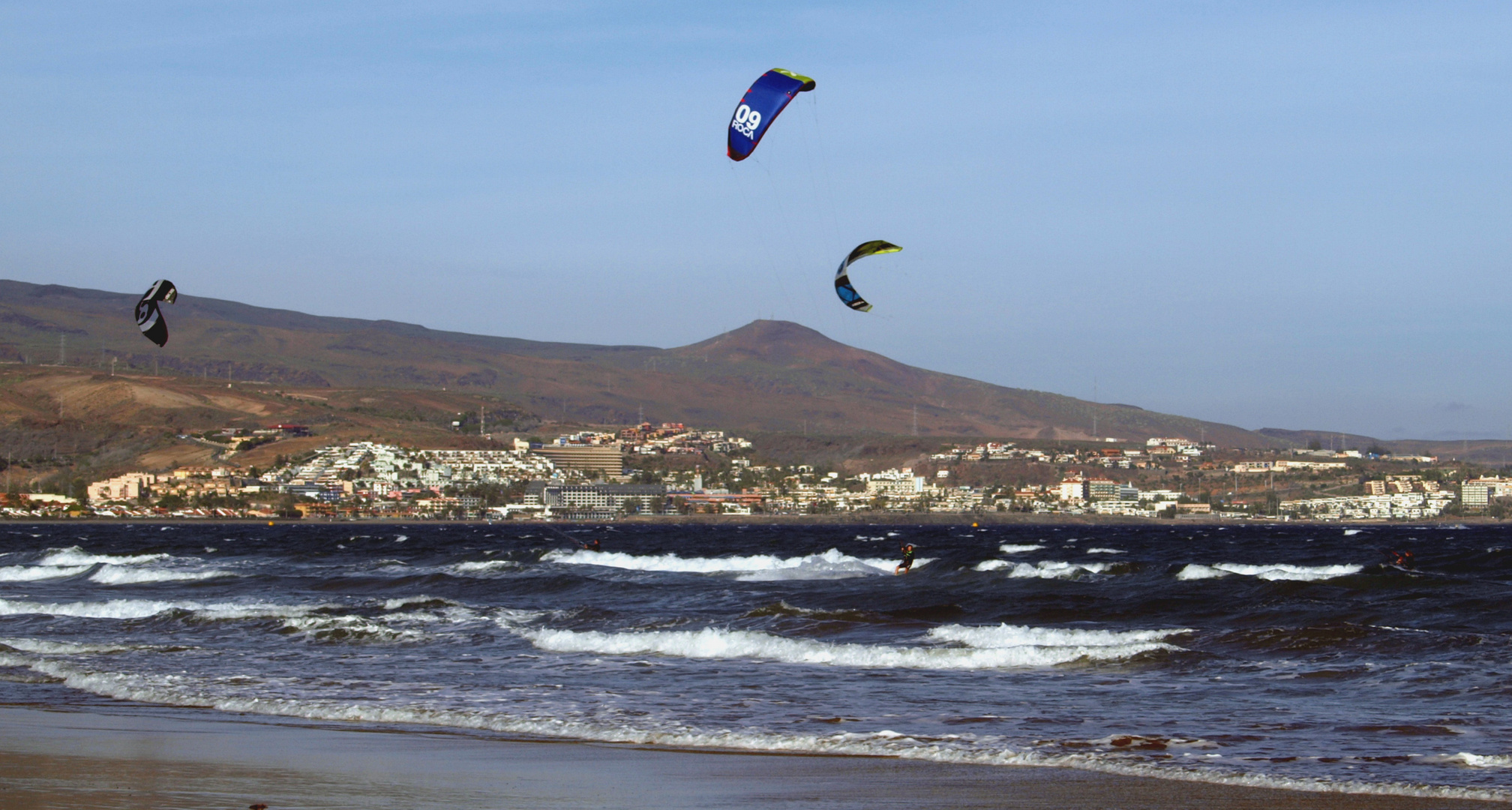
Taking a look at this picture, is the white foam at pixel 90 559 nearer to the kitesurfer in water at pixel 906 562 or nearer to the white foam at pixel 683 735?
the kitesurfer in water at pixel 906 562

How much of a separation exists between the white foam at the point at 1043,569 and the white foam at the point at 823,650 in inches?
566

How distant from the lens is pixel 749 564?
4878 centimetres

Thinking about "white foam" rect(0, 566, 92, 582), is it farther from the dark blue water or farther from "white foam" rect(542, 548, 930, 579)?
"white foam" rect(542, 548, 930, 579)

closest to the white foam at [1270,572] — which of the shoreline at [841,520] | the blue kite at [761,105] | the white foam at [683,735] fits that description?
the blue kite at [761,105]

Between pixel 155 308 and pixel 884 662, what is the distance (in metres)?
15.9

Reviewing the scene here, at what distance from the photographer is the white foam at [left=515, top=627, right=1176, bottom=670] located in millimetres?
17484

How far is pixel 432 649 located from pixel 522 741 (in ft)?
26.4

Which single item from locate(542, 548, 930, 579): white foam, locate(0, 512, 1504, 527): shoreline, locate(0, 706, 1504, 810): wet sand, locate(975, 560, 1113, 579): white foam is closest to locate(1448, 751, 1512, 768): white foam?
locate(0, 706, 1504, 810): wet sand

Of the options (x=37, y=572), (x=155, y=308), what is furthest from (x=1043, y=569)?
(x=37, y=572)

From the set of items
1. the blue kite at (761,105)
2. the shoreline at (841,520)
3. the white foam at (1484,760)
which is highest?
the blue kite at (761,105)

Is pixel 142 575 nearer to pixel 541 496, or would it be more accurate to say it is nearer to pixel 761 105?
pixel 761 105

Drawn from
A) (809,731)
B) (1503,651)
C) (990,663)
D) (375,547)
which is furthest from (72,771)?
(375,547)

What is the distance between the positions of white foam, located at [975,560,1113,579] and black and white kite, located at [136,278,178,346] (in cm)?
1996

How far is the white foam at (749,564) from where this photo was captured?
42219 mm
